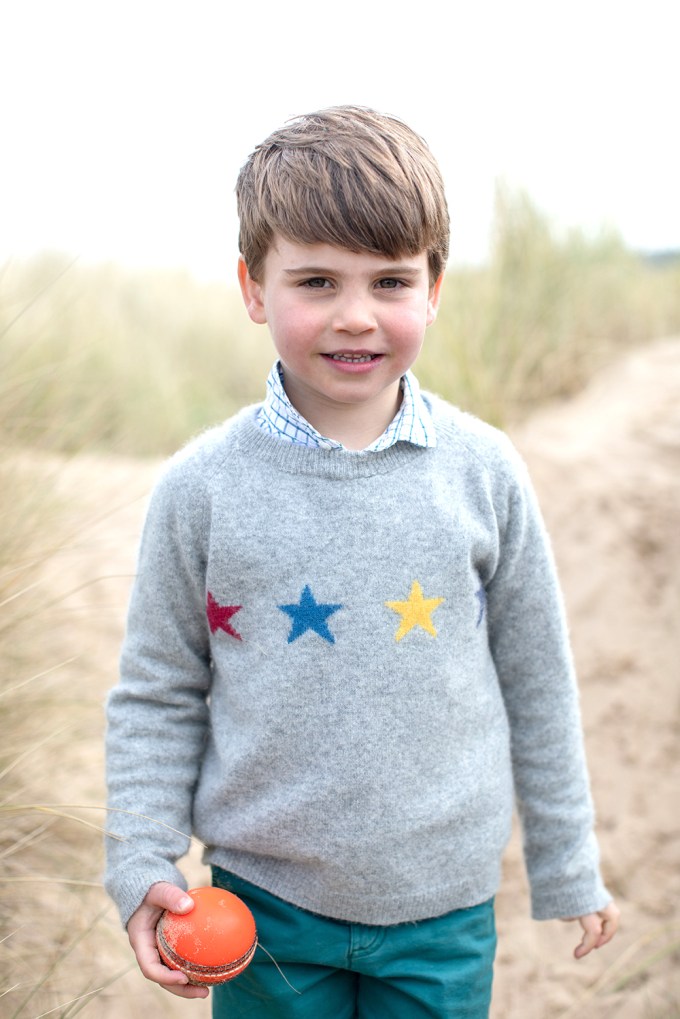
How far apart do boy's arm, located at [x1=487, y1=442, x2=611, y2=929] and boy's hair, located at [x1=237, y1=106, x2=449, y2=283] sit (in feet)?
1.49

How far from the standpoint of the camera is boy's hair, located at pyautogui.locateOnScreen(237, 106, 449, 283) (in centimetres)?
142

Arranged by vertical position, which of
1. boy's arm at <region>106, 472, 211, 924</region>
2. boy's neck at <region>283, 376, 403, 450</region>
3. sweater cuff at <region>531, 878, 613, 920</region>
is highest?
boy's neck at <region>283, 376, 403, 450</region>

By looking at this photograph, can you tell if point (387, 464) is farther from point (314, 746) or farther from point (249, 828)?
point (249, 828)

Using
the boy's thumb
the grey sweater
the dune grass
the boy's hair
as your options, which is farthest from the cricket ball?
the boy's hair

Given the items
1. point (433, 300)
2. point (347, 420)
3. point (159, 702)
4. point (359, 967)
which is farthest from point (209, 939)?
point (433, 300)

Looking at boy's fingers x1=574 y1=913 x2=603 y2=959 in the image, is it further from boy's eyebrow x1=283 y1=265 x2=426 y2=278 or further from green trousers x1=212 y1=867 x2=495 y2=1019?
boy's eyebrow x1=283 y1=265 x2=426 y2=278

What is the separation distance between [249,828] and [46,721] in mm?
1285

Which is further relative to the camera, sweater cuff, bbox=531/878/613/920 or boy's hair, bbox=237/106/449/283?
sweater cuff, bbox=531/878/613/920

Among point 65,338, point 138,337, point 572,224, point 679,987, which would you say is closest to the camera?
point 679,987

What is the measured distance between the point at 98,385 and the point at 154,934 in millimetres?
4483

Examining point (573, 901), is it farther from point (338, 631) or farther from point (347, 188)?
point (347, 188)

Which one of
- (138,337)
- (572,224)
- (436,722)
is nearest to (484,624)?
(436,722)

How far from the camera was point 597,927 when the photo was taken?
5.69 ft

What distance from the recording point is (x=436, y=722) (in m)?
1.57
